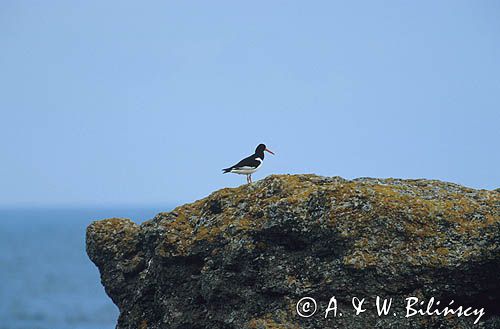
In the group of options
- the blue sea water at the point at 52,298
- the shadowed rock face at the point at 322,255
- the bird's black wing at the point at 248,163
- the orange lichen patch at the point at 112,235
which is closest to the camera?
the shadowed rock face at the point at 322,255

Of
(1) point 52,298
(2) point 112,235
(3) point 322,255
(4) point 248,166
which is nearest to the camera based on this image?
(3) point 322,255

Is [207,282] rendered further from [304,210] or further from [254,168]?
[254,168]

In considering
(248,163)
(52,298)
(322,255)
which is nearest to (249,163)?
(248,163)

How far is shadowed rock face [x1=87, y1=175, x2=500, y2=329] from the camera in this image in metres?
14.0

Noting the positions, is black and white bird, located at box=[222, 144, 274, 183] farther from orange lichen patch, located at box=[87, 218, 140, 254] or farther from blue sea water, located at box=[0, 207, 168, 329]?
blue sea water, located at box=[0, 207, 168, 329]

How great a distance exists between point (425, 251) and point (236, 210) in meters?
3.50

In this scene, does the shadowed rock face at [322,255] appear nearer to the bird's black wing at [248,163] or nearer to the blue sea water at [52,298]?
the bird's black wing at [248,163]

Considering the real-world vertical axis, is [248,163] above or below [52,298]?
below

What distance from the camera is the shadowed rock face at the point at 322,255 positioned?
45.8 feet

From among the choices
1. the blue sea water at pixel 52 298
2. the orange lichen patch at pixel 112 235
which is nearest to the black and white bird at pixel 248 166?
the orange lichen patch at pixel 112 235

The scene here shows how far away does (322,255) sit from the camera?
14359 millimetres

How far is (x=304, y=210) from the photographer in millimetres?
14609

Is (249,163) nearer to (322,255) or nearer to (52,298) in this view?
(322,255)

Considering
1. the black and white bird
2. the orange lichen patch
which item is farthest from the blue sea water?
the orange lichen patch
